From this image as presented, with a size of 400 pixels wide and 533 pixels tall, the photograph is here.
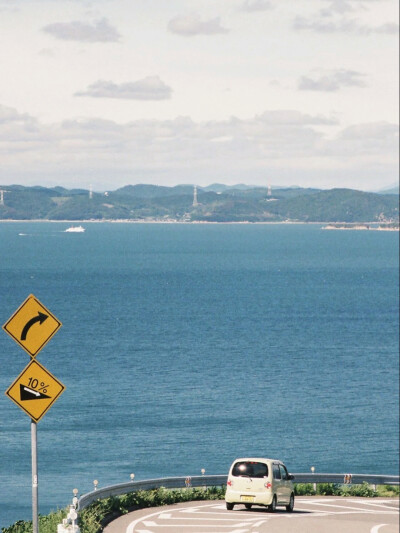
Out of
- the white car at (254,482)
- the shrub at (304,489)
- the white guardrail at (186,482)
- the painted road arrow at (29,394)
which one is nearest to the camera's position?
the painted road arrow at (29,394)

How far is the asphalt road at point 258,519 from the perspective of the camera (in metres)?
23.7

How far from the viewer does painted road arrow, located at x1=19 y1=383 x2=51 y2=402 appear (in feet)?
51.5

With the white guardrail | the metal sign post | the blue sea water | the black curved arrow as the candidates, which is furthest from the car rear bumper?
the black curved arrow

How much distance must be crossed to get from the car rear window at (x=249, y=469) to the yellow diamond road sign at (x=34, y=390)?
40.3ft

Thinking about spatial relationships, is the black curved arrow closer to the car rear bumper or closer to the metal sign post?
the metal sign post

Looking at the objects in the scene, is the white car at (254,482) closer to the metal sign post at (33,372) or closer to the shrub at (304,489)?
the shrub at (304,489)

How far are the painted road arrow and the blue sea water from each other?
31.7 feet

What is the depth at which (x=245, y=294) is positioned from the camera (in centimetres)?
16288

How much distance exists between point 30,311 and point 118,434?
51.0 meters

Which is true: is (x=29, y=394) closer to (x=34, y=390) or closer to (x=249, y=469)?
(x=34, y=390)

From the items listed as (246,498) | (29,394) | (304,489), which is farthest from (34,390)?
(304,489)

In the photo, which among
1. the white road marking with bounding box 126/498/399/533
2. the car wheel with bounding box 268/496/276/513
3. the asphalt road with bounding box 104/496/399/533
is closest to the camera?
the asphalt road with bounding box 104/496/399/533

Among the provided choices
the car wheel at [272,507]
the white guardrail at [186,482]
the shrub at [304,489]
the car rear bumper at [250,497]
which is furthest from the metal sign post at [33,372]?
the shrub at [304,489]

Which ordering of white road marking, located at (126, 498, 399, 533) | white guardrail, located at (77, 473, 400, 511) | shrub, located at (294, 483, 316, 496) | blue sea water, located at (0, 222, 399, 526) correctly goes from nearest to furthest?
white road marking, located at (126, 498, 399, 533)
white guardrail, located at (77, 473, 400, 511)
shrub, located at (294, 483, 316, 496)
blue sea water, located at (0, 222, 399, 526)
